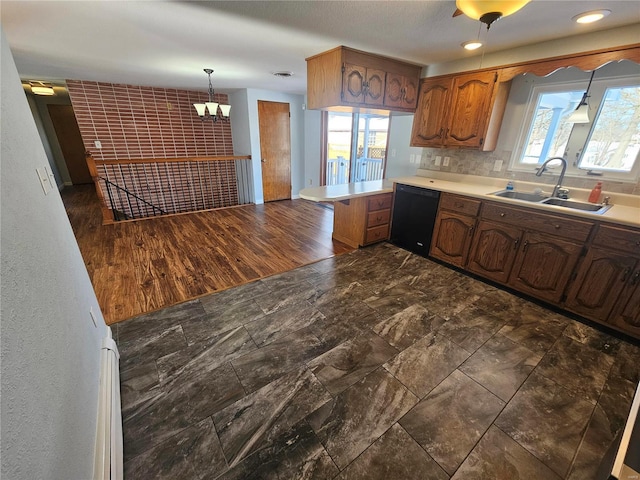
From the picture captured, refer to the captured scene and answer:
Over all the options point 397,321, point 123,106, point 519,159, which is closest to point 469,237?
point 519,159

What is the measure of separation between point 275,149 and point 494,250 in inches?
181

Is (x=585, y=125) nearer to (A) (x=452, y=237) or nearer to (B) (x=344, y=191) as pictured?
(A) (x=452, y=237)

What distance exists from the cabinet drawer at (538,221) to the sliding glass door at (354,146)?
10.2 ft

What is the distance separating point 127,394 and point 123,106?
5.54 metres

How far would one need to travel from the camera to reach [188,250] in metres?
3.41

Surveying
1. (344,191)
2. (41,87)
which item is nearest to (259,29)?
(344,191)

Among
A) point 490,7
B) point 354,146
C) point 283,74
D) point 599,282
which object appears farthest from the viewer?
point 354,146

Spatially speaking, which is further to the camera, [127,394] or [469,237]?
[469,237]

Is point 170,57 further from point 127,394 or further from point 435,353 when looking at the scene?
point 435,353

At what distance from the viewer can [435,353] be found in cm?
190

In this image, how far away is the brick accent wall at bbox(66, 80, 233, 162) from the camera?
482cm

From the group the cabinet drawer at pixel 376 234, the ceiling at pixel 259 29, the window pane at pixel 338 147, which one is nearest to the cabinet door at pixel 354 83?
the ceiling at pixel 259 29

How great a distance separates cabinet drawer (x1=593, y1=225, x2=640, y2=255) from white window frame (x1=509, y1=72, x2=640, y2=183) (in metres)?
0.70

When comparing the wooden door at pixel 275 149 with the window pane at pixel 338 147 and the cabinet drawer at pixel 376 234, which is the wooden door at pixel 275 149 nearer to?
the window pane at pixel 338 147
